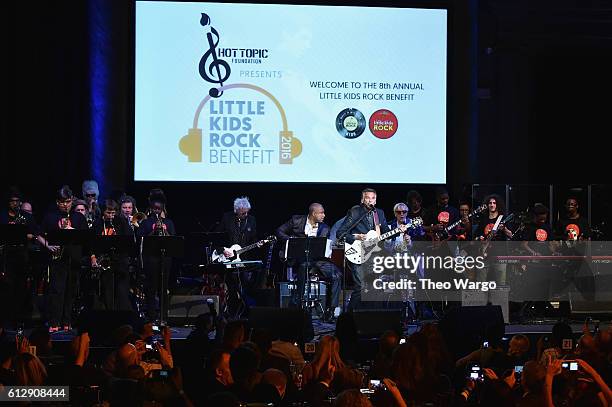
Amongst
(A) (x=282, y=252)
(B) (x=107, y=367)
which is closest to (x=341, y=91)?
(A) (x=282, y=252)

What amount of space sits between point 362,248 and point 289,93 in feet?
11.4

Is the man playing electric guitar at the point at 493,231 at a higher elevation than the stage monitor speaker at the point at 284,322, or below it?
higher

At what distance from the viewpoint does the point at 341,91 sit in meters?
16.4

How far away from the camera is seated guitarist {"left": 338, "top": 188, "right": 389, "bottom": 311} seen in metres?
14.2

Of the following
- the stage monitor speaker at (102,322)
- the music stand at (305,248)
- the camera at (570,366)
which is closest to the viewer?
the camera at (570,366)

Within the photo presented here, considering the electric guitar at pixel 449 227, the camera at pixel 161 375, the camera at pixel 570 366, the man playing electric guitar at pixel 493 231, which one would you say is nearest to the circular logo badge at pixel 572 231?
the man playing electric guitar at pixel 493 231

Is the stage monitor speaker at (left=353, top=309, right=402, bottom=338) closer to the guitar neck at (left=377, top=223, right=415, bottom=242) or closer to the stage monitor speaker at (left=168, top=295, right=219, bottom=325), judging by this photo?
the guitar neck at (left=377, top=223, right=415, bottom=242)

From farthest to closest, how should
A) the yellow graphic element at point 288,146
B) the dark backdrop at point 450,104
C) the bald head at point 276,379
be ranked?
the yellow graphic element at point 288,146 < the dark backdrop at point 450,104 < the bald head at point 276,379

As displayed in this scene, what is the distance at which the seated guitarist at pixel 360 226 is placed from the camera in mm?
14211

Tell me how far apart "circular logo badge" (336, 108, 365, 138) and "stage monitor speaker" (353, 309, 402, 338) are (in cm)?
529

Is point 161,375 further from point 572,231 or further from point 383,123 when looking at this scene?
point 383,123

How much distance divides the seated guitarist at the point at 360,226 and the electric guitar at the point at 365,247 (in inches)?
2.3

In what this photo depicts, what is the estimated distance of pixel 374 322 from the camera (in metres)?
11.8

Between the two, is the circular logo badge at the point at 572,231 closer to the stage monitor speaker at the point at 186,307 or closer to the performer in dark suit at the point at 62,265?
the stage monitor speaker at the point at 186,307
